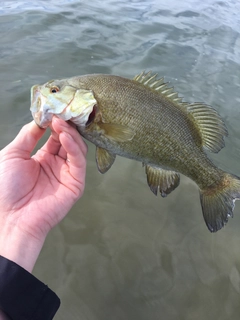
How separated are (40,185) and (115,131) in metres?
0.70

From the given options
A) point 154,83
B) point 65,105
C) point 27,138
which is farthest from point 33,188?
point 154,83

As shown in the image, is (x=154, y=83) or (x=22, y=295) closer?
(x=22, y=295)

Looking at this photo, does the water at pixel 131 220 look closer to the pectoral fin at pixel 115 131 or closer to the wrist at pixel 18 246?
the wrist at pixel 18 246

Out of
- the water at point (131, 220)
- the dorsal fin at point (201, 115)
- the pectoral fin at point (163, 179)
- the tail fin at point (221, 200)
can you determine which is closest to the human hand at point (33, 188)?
the pectoral fin at point (163, 179)

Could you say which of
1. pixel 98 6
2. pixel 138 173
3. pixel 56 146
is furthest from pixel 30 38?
pixel 56 146

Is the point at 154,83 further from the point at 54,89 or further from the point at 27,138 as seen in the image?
the point at 27,138

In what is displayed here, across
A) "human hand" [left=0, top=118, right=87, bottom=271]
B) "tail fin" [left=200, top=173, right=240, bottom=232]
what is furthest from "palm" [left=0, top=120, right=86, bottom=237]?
"tail fin" [left=200, top=173, right=240, bottom=232]

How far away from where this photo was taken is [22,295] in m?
1.59

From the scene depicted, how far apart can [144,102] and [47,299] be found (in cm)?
140

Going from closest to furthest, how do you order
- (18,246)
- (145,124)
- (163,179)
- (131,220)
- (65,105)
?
1. (18,246)
2. (65,105)
3. (145,124)
4. (163,179)
5. (131,220)

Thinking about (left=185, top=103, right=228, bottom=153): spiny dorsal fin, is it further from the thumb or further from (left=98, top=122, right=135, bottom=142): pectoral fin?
the thumb

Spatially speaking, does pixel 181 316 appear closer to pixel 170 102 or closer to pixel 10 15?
pixel 170 102

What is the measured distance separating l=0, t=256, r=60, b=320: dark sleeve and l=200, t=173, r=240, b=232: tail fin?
127 cm

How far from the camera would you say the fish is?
1912 mm
